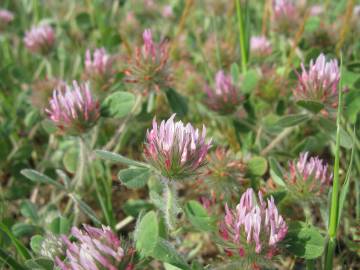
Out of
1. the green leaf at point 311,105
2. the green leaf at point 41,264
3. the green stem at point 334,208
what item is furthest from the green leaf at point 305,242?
the green leaf at point 41,264

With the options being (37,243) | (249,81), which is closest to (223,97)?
(249,81)

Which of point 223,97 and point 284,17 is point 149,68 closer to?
point 223,97

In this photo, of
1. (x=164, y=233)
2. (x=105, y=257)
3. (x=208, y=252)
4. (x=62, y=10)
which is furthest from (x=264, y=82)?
(x=62, y=10)

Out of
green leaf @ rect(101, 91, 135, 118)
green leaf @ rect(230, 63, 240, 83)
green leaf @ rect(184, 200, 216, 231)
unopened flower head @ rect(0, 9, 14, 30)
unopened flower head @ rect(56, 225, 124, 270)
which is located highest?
unopened flower head @ rect(0, 9, 14, 30)

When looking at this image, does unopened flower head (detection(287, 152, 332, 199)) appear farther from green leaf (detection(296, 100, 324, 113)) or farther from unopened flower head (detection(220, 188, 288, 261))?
unopened flower head (detection(220, 188, 288, 261))

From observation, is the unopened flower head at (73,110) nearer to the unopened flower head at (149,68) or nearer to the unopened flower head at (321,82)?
the unopened flower head at (149,68)

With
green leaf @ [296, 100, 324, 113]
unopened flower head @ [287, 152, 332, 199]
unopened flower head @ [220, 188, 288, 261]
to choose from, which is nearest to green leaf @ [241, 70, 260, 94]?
green leaf @ [296, 100, 324, 113]

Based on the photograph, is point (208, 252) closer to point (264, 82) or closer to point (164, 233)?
point (164, 233)
